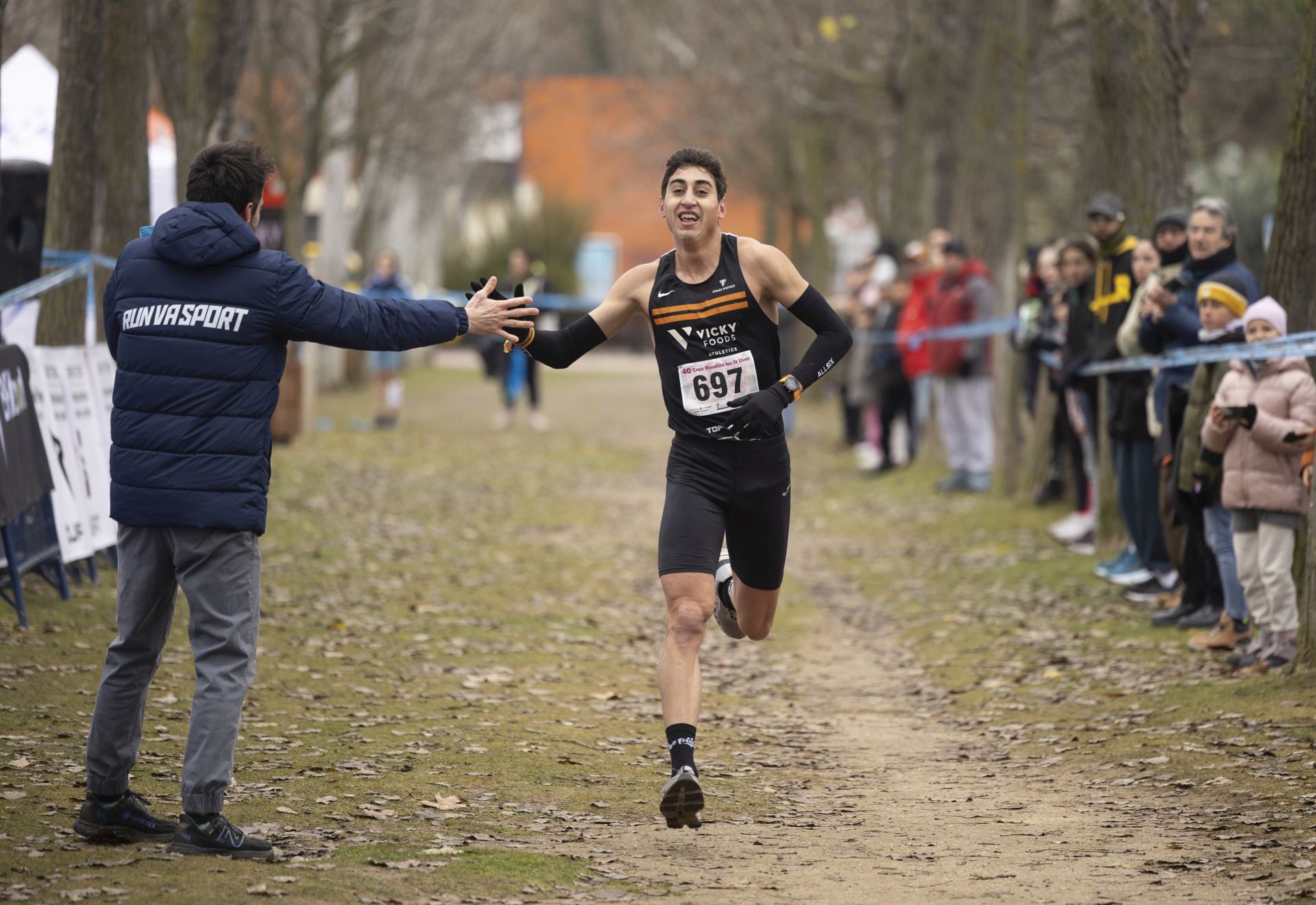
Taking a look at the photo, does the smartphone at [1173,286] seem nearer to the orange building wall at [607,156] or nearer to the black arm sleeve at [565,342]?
the black arm sleeve at [565,342]

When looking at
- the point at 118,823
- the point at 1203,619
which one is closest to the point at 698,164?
the point at 118,823

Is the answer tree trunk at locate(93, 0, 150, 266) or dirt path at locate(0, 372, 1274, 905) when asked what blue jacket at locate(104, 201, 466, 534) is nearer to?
dirt path at locate(0, 372, 1274, 905)

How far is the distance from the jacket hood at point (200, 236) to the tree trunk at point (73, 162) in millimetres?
6870

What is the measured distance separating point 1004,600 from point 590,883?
7.44m

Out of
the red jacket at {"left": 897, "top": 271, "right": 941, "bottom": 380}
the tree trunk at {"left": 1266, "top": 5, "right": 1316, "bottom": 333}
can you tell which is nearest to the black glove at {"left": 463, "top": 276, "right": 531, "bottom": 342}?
the tree trunk at {"left": 1266, "top": 5, "right": 1316, "bottom": 333}

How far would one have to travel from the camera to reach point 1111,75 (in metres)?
14.0

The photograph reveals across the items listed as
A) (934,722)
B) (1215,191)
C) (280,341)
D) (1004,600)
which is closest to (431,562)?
(1004,600)

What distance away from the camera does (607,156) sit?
58.9m

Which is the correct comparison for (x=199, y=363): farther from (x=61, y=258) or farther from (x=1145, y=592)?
(x=1145, y=592)

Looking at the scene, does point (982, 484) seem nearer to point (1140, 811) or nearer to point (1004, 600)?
point (1004, 600)

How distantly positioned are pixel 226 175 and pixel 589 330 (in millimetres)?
1811

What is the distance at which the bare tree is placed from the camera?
1627 centimetres

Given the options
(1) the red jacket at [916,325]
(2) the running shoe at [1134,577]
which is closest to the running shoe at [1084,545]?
(2) the running shoe at [1134,577]

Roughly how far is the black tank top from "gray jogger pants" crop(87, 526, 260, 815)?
1.91 metres
